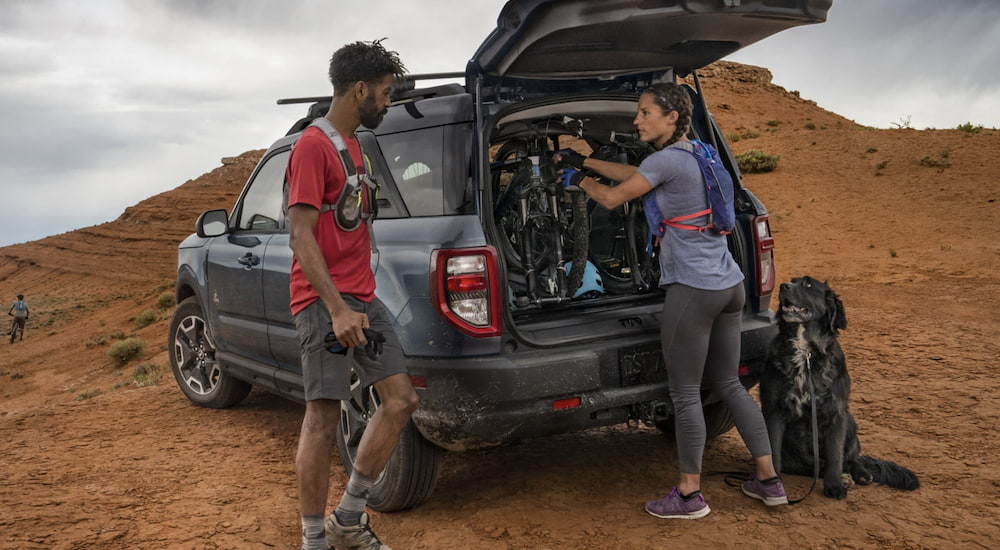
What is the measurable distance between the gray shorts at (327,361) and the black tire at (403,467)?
0.70 metres

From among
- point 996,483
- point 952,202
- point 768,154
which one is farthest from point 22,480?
point 768,154

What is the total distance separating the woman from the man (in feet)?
3.81

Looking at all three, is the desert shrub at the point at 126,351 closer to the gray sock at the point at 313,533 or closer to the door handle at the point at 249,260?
the door handle at the point at 249,260

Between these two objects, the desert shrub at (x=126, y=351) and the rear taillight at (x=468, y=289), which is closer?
the rear taillight at (x=468, y=289)

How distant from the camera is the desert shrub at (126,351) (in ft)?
57.4

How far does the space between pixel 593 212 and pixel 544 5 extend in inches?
60.9

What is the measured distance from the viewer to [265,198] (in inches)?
217

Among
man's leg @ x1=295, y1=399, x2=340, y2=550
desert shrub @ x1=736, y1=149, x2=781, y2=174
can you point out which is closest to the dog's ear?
man's leg @ x1=295, y1=399, x2=340, y2=550

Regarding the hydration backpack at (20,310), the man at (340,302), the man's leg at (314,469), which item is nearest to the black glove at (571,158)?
the man at (340,302)

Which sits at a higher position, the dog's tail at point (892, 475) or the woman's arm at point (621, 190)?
the woman's arm at point (621, 190)

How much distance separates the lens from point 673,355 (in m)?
3.89

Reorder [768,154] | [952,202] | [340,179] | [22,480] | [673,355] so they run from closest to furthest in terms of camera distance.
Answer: [340,179], [673,355], [22,480], [952,202], [768,154]

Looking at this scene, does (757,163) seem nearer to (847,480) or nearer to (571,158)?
(847,480)

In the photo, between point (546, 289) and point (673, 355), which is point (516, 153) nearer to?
point (546, 289)
